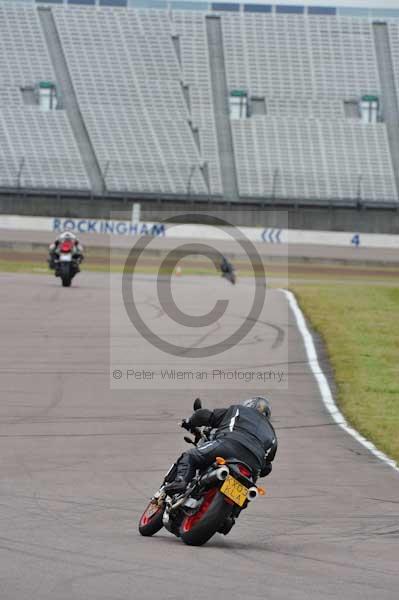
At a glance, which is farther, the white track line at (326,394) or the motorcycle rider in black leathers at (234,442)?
the white track line at (326,394)

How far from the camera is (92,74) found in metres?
61.7

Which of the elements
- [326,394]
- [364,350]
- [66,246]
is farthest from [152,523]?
[66,246]

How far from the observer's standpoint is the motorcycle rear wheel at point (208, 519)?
693 centimetres

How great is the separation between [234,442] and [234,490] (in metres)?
0.50

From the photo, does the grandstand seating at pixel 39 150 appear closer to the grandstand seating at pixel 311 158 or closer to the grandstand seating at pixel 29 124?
the grandstand seating at pixel 29 124

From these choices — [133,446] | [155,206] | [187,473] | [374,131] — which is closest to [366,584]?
[187,473]

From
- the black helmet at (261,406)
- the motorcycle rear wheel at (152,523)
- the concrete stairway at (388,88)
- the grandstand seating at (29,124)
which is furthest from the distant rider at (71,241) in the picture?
the concrete stairway at (388,88)

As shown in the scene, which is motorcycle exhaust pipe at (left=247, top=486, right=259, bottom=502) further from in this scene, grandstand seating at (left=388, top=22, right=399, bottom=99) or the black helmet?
grandstand seating at (left=388, top=22, right=399, bottom=99)

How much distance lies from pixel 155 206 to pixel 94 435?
43.8m

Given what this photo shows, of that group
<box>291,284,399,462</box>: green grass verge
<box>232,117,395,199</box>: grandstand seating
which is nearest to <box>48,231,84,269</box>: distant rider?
<box>291,284,399,462</box>: green grass verge

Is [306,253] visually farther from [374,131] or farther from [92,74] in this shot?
[92,74]

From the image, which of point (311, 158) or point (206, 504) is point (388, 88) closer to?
point (311, 158)

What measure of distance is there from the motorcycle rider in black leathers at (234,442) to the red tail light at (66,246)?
2171 cm

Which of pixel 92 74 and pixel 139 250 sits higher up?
pixel 92 74
